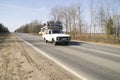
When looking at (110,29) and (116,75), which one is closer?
(116,75)

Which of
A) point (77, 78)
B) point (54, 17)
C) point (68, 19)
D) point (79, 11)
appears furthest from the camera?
point (54, 17)

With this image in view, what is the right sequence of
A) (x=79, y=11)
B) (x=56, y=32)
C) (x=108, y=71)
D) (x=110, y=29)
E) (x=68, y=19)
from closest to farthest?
(x=108, y=71), (x=56, y=32), (x=110, y=29), (x=79, y=11), (x=68, y=19)

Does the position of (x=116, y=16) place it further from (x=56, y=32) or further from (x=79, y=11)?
(x=56, y=32)

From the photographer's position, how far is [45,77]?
757cm

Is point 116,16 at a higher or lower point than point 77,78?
higher

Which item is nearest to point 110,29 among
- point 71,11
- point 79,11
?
point 79,11

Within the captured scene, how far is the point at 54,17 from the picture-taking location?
3019 inches

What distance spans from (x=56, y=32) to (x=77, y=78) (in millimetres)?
18067

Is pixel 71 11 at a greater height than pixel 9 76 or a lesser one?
greater

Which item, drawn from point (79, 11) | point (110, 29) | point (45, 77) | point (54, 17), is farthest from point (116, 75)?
point (54, 17)

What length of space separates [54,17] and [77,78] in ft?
230

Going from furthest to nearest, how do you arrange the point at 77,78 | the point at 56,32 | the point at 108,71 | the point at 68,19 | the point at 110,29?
1. the point at 68,19
2. the point at 110,29
3. the point at 56,32
4. the point at 108,71
5. the point at 77,78

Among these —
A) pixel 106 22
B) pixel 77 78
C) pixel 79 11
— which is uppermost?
pixel 79 11

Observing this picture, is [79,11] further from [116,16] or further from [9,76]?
[9,76]
